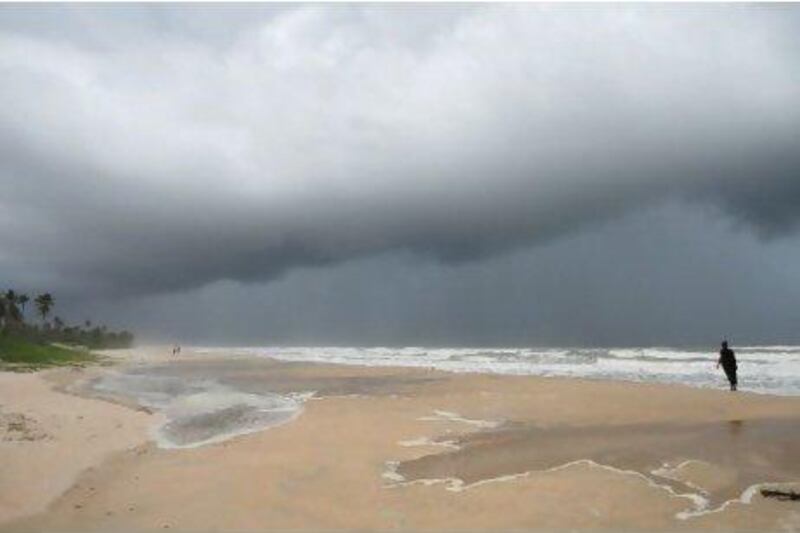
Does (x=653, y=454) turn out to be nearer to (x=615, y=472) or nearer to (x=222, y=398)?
(x=615, y=472)

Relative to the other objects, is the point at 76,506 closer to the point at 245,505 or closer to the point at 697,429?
the point at 245,505

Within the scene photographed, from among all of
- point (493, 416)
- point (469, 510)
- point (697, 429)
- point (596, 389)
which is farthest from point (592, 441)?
point (596, 389)

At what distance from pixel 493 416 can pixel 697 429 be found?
240 inches

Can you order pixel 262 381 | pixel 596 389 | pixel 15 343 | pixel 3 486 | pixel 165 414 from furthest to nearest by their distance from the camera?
pixel 15 343 → pixel 262 381 → pixel 596 389 → pixel 165 414 → pixel 3 486

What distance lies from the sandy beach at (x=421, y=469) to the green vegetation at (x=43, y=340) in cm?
3885

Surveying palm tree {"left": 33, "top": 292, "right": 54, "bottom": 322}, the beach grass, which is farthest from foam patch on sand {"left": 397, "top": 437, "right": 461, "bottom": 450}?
palm tree {"left": 33, "top": 292, "right": 54, "bottom": 322}

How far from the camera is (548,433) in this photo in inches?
675

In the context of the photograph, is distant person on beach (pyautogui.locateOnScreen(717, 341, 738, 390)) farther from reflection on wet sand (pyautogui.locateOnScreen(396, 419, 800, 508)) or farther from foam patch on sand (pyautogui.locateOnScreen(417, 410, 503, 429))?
foam patch on sand (pyautogui.locateOnScreen(417, 410, 503, 429))

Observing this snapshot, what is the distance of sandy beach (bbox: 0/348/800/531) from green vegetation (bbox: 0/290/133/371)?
38848 millimetres

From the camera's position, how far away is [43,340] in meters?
88.6

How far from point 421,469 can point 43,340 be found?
90.2 meters

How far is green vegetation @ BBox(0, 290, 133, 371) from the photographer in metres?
57.6

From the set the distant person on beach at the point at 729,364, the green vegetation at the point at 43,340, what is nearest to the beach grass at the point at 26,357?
the green vegetation at the point at 43,340

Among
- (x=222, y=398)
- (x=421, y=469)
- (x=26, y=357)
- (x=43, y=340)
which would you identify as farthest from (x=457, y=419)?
(x=43, y=340)
